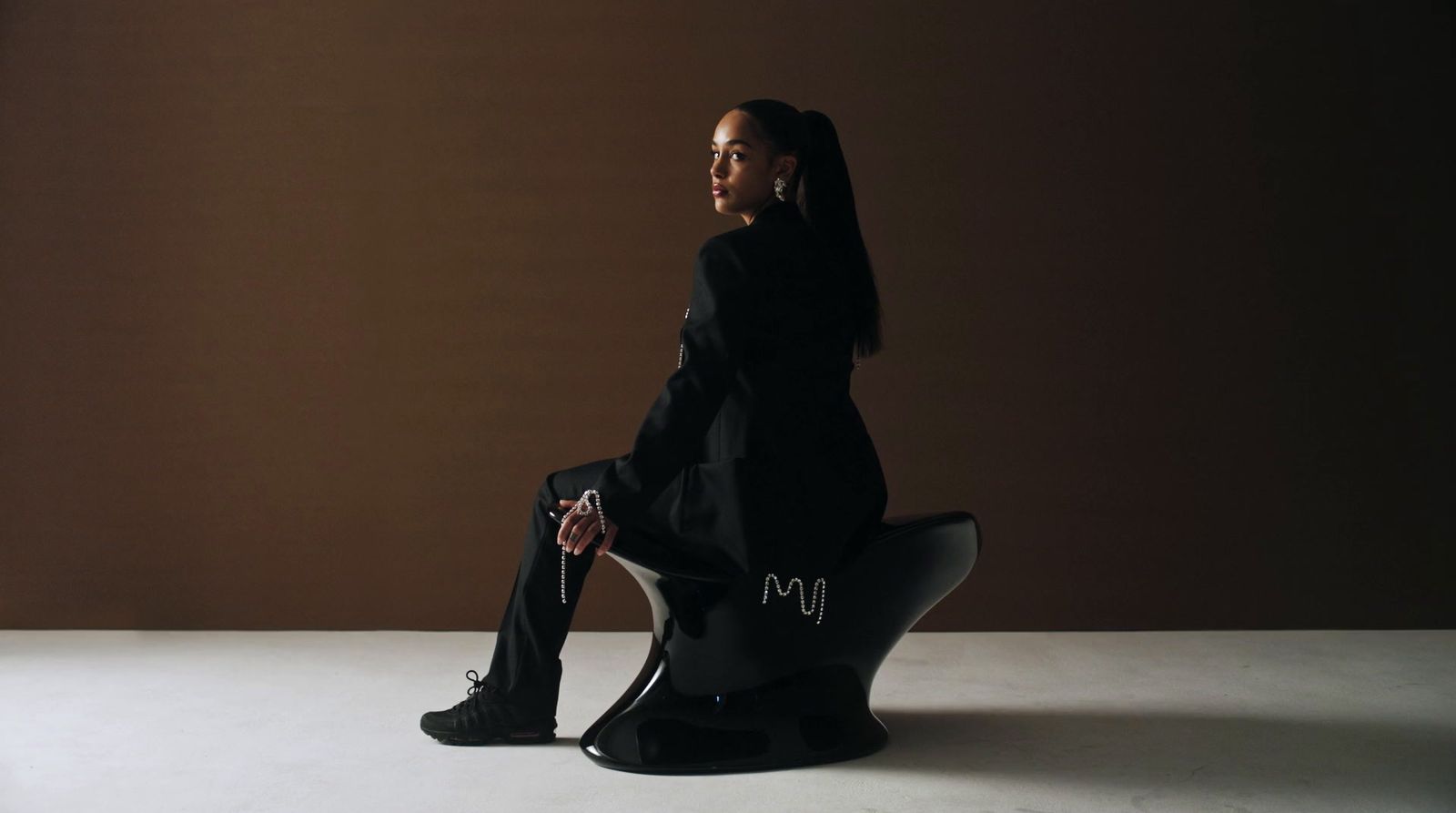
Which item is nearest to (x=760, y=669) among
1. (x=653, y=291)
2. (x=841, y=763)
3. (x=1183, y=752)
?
(x=841, y=763)

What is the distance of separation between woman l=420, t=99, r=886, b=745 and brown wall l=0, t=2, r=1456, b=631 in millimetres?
1181

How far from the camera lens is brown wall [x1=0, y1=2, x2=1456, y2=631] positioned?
3.52 meters

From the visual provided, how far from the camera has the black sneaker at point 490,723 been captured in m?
2.32

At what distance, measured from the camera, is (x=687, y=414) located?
215 centimetres

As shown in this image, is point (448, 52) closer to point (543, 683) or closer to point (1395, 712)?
point (543, 683)

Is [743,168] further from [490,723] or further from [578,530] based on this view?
[490,723]

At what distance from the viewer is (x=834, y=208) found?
2.42 metres

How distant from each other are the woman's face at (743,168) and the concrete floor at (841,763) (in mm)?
989

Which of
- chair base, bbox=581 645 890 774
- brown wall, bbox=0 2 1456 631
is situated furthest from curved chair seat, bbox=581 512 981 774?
brown wall, bbox=0 2 1456 631

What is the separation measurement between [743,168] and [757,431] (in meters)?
0.48

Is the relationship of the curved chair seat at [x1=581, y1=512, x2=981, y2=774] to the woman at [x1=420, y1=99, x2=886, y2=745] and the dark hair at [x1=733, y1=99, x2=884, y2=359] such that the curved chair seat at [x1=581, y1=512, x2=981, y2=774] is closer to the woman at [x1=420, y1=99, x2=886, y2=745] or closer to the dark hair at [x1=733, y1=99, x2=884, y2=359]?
the woman at [x1=420, y1=99, x2=886, y2=745]

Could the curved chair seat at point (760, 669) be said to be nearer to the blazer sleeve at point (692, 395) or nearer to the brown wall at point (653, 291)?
the blazer sleeve at point (692, 395)

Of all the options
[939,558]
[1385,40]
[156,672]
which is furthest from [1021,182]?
[156,672]

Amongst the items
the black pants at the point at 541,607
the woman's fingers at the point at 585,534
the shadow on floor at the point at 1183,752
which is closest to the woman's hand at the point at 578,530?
the woman's fingers at the point at 585,534
